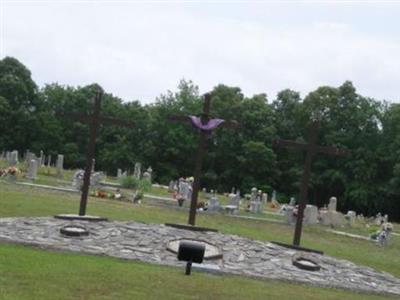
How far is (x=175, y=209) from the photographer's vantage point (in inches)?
1129

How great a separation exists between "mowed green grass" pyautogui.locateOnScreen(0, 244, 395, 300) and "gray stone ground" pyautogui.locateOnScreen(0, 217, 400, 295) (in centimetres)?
71

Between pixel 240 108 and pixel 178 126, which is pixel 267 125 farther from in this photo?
pixel 178 126

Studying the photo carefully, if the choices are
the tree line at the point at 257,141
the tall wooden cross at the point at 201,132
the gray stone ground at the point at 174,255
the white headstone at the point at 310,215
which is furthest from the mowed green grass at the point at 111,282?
the tree line at the point at 257,141

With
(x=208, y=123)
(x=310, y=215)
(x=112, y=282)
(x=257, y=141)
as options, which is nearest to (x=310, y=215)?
(x=310, y=215)

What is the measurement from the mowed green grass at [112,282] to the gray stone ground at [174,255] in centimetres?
71

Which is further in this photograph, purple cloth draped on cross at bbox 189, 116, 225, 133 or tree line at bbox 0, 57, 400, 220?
tree line at bbox 0, 57, 400, 220

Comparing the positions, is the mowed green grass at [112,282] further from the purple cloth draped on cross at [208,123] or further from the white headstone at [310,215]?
the white headstone at [310,215]

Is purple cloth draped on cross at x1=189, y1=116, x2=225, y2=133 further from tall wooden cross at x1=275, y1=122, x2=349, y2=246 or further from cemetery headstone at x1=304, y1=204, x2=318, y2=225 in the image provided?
cemetery headstone at x1=304, y1=204, x2=318, y2=225

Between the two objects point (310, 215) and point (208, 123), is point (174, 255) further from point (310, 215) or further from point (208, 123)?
point (310, 215)

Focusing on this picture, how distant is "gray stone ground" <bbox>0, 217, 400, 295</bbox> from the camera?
13859 millimetres

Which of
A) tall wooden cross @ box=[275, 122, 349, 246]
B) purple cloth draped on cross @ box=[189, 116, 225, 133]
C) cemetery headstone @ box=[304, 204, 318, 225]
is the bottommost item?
cemetery headstone @ box=[304, 204, 318, 225]

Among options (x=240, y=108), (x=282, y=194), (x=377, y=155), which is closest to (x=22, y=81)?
(x=240, y=108)

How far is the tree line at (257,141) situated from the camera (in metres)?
62.4

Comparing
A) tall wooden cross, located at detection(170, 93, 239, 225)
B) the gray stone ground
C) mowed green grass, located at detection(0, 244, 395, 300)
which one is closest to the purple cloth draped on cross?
tall wooden cross, located at detection(170, 93, 239, 225)
